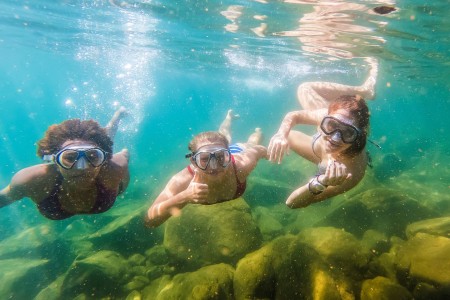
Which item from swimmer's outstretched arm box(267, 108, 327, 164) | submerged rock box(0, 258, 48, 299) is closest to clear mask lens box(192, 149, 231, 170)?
swimmer's outstretched arm box(267, 108, 327, 164)

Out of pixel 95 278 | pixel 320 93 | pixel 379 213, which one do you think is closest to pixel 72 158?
pixel 95 278

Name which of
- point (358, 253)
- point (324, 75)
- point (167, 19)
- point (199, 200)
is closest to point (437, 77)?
point (324, 75)

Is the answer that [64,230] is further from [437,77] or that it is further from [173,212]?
[437,77]

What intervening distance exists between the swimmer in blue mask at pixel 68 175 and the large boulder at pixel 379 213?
6.82 metres

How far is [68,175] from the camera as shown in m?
5.23

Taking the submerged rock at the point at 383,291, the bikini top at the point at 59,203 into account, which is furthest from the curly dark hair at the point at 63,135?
the submerged rock at the point at 383,291

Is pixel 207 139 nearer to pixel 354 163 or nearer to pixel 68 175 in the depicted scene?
pixel 68 175

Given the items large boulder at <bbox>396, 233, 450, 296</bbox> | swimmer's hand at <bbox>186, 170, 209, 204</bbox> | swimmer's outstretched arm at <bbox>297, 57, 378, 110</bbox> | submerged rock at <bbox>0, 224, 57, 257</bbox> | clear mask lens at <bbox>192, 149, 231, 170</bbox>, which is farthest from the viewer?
submerged rock at <bbox>0, 224, 57, 257</bbox>

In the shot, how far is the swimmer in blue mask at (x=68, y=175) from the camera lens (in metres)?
5.14

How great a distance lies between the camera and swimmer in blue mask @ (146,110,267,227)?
5035mm

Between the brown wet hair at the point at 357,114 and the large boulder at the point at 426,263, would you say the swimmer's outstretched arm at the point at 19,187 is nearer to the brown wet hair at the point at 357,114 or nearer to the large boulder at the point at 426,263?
the brown wet hair at the point at 357,114

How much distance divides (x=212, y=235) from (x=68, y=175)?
13.1 ft

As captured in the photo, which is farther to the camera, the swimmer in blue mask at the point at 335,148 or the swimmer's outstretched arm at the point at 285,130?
the swimmer's outstretched arm at the point at 285,130

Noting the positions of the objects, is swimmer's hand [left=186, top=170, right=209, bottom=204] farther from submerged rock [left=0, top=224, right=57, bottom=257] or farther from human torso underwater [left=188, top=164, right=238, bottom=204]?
submerged rock [left=0, top=224, right=57, bottom=257]
